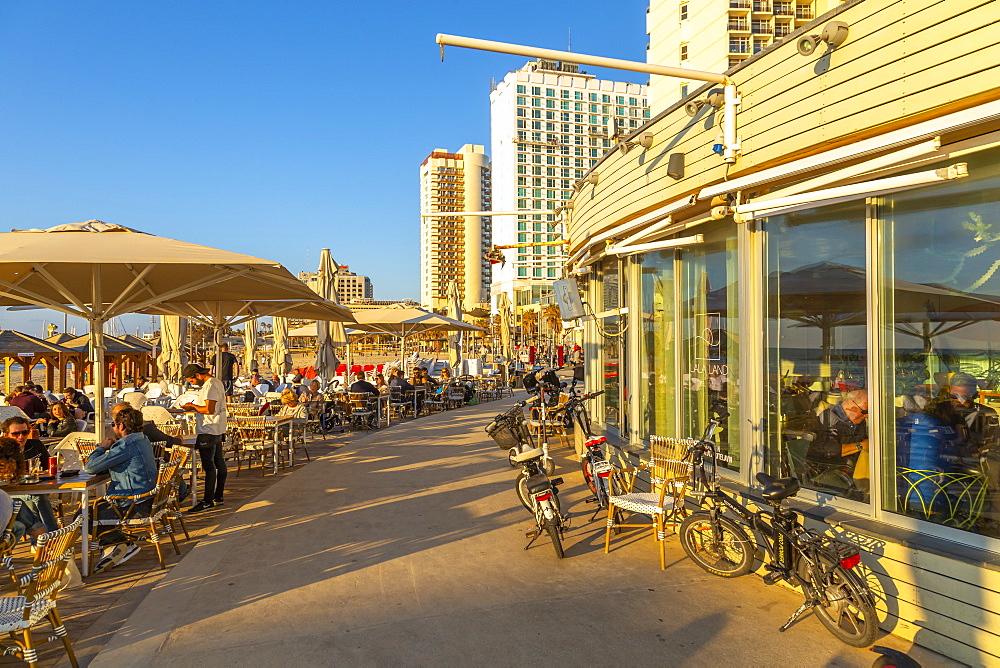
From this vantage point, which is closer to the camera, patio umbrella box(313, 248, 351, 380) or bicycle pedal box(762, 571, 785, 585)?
bicycle pedal box(762, 571, 785, 585)

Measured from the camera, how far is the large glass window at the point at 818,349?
443 cm

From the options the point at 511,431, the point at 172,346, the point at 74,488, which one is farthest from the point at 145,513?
the point at 172,346

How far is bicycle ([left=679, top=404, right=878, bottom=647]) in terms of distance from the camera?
3.66m

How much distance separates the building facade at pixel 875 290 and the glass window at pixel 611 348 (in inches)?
82.8

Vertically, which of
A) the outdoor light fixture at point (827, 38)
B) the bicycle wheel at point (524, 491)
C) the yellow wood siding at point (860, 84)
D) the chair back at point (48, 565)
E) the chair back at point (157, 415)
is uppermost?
the outdoor light fixture at point (827, 38)

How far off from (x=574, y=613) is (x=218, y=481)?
15.7ft

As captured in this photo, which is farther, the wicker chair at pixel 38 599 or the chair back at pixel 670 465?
the chair back at pixel 670 465

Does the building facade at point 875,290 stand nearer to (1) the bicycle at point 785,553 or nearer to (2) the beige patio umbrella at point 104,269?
(1) the bicycle at point 785,553

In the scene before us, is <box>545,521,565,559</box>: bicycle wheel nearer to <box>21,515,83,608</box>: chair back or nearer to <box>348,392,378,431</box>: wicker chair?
<box>21,515,83,608</box>: chair back

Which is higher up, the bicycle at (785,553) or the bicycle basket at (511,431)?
the bicycle basket at (511,431)

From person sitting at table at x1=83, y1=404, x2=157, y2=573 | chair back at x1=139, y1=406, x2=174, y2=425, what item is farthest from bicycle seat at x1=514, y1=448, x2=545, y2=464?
chair back at x1=139, y1=406, x2=174, y2=425

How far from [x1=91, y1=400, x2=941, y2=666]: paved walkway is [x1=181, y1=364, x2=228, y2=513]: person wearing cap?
1.84ft

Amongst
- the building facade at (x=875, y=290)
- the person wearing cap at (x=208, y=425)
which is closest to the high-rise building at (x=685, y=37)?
the building facade at (x=875, y=290)

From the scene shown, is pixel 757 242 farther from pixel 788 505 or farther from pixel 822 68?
pixel 788 505
